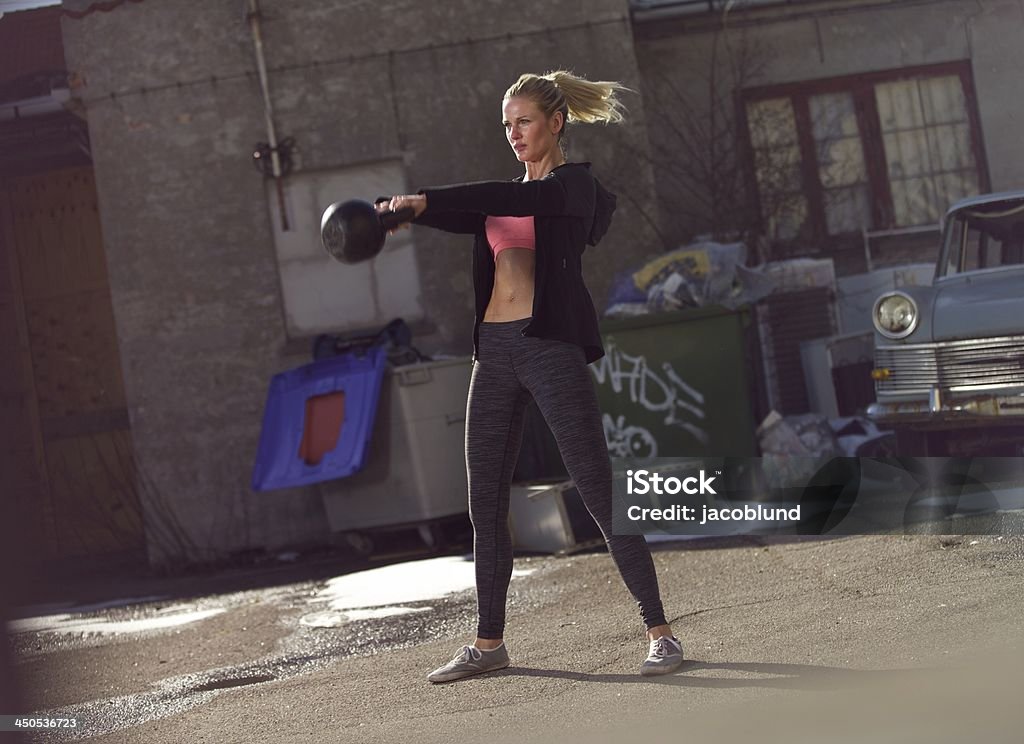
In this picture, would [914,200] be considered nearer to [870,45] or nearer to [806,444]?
[870,45]

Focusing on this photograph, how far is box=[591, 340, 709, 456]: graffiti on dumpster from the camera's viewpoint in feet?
29.1

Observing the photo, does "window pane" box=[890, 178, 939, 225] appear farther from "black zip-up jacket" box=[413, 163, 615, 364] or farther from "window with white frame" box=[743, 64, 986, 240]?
"black zip-up jacket" box=[413, 163, 615, 364]

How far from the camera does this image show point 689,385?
29.1 ft

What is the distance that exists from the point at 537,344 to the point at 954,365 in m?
4.12

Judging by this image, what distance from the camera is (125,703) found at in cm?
504

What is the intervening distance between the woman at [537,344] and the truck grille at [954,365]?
377 cm

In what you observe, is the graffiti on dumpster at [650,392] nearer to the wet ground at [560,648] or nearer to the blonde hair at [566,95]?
the wet ground at [560,648]

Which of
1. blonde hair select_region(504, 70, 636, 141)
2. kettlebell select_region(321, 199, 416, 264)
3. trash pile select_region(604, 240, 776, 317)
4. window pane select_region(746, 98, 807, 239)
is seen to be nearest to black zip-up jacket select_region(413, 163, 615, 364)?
blonde hair select_region(504, 70, 636, 141)

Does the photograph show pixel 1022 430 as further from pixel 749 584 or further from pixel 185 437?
pixel 185 437

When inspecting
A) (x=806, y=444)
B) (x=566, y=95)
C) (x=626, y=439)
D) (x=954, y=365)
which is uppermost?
(x=566, y=95)

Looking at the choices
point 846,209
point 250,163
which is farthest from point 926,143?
point 250,163

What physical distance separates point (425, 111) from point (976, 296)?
486 centimetres

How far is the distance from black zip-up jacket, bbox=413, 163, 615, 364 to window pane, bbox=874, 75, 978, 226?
8.51 metres

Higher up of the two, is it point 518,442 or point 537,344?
point 537,344
